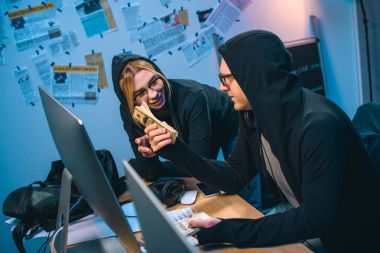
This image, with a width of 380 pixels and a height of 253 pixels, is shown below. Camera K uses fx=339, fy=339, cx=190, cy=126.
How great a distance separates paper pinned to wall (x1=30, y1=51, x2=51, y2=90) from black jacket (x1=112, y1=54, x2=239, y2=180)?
664 mm

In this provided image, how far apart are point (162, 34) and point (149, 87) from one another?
0.83 meters

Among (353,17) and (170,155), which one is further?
(353,17)

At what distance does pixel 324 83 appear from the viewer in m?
2.62

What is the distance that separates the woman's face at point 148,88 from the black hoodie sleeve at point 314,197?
766 millimetres

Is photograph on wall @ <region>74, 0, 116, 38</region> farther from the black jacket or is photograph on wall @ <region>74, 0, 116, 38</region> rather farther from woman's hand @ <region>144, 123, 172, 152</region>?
woman's hand @ <region>144, 123, 172, 152</region>

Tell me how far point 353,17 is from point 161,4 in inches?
59.8

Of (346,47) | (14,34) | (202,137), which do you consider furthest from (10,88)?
(346,47)

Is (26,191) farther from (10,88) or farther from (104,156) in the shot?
(10,88)

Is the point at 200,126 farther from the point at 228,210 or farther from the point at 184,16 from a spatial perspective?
the point at 184,16

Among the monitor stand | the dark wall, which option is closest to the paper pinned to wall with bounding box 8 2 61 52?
the monitor stand

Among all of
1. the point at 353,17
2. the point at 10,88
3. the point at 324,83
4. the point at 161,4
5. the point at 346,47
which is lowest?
the point at 324,83

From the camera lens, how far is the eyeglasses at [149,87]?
154 cm

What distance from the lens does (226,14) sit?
7.82 ft

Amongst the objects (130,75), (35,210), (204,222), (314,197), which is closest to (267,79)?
(314,197)
